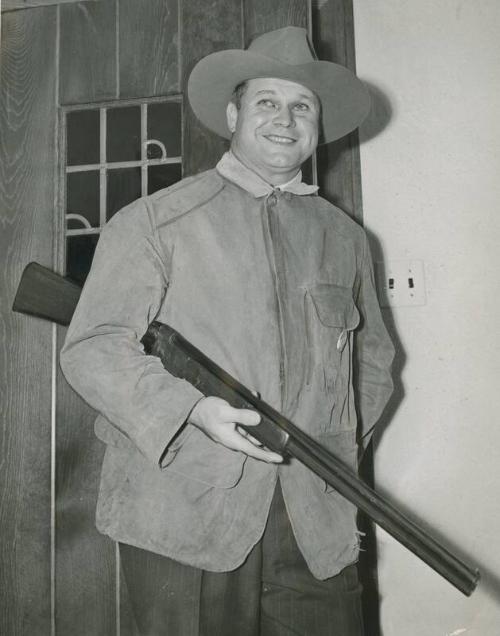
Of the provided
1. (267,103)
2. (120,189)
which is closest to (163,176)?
(120,189)

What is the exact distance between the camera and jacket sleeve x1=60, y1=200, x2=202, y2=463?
0.66 metres

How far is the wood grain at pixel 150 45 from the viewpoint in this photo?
0.90 metres

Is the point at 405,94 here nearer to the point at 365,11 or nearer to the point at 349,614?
the point at 365,11

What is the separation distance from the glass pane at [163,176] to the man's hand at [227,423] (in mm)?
359

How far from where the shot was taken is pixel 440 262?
0.97 meters

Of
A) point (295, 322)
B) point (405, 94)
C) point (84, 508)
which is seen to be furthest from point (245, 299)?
point (405, 94)

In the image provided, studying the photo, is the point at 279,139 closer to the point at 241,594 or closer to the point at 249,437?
the point at 249,437

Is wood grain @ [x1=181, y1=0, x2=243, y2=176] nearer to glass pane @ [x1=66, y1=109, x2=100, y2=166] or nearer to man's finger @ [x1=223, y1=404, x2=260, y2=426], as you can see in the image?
glass pane @ [x1=66, y1=109, x2=100, y2=166]

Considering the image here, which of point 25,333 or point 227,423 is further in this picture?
point 25,333

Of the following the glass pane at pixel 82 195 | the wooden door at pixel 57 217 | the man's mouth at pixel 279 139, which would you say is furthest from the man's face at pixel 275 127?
the glass pane at pixel 82 195

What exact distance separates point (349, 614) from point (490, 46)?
797mm

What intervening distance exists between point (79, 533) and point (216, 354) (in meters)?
0.32

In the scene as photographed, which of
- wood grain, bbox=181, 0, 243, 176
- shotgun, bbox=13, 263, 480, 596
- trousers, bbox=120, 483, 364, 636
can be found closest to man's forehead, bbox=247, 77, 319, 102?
wood grain, bbox=181, 0, 243, 176

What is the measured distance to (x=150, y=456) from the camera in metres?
0.67
